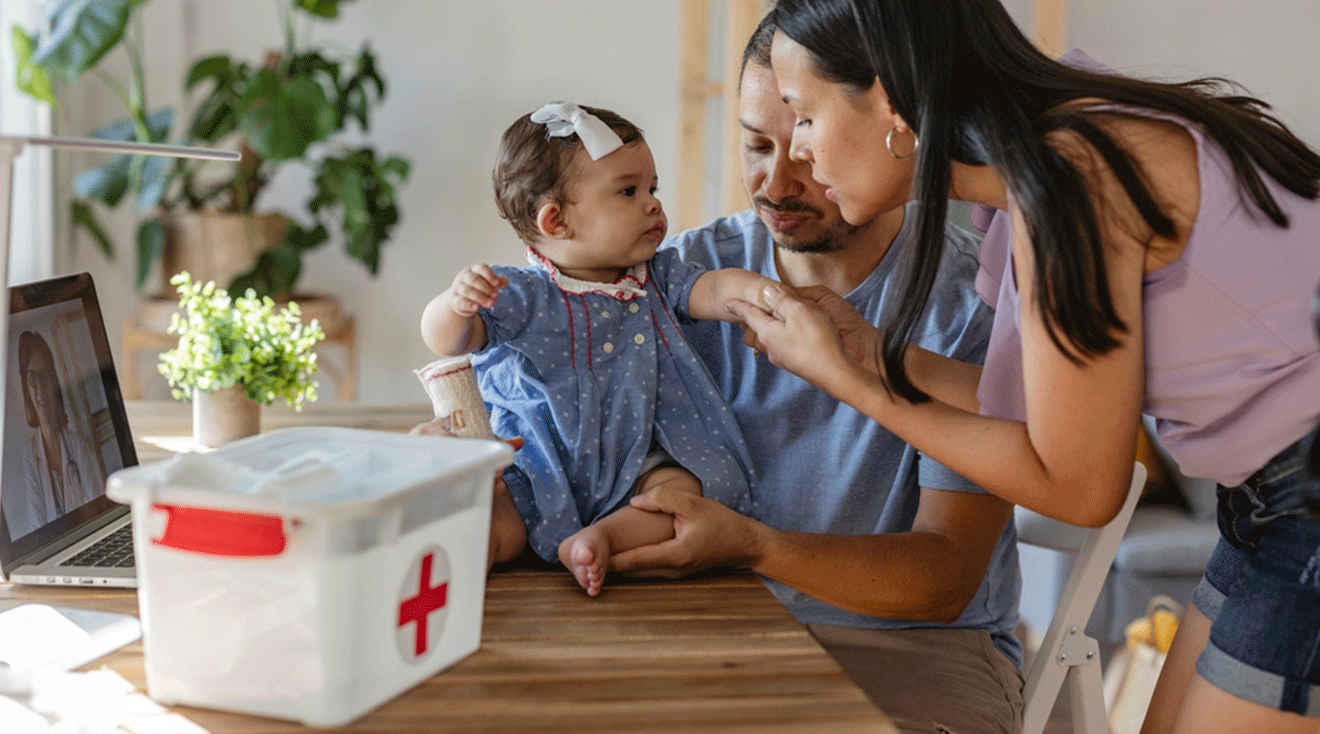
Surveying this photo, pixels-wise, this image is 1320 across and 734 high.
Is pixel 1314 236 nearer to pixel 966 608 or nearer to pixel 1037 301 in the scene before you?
pixel 1037 301

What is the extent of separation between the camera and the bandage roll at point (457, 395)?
129 cm

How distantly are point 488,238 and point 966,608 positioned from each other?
318 centimetres

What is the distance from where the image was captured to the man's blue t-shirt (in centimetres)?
149

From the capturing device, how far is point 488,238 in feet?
14.3

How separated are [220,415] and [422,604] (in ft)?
2.90

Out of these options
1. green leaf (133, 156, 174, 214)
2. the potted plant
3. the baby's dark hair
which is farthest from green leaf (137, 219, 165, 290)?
the baby's dark hair

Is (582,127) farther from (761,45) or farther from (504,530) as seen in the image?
(504,530)

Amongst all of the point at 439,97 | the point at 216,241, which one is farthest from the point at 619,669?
the point at 439,97

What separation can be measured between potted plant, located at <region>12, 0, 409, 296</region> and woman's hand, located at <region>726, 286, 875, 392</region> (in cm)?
245

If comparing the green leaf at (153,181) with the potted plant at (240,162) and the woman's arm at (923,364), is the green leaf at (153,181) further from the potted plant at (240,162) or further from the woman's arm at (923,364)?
the woman's arm at (923,364)

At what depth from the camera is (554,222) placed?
1438mm

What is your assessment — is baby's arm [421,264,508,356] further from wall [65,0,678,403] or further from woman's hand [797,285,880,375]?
wall [65,0,678,403]

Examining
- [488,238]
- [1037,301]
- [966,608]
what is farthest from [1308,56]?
[1037,301]

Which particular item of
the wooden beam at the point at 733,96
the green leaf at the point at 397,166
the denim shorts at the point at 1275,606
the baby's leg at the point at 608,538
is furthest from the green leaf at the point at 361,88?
the denim shorts at the point at 1275,606
